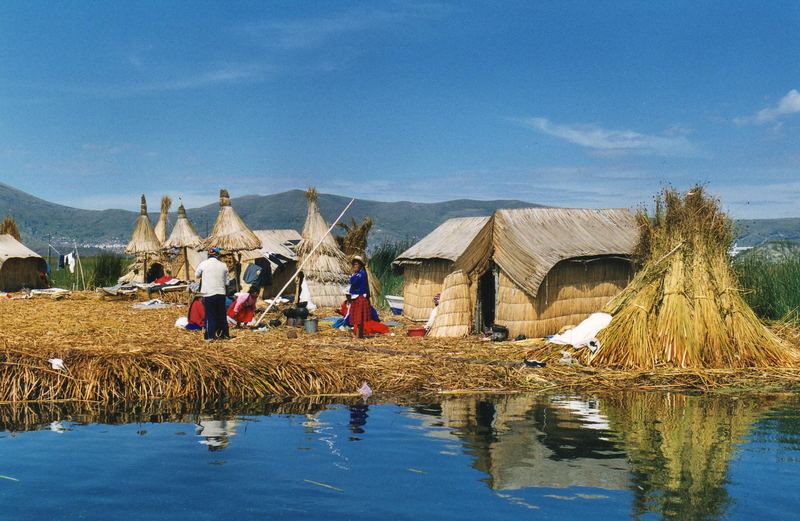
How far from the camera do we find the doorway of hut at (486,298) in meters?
16.6

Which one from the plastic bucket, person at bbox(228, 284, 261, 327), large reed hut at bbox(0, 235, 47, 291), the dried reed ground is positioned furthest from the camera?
large reed hut at bbox(0, 235, 47, 291)

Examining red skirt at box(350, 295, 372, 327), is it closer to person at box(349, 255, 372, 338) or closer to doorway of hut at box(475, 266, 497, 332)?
person at box(349, 255, 372, 338)

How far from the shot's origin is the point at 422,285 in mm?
19641

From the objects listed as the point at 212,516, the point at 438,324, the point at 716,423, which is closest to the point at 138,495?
the point at 212,516

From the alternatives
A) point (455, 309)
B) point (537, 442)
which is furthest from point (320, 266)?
point (537, 442)

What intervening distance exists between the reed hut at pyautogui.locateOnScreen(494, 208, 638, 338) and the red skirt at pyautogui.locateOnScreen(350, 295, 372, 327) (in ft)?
8.78

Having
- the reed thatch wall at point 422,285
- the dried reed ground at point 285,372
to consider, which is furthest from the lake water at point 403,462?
the reed thatch wall at point 422,285

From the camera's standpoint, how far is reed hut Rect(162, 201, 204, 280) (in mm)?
28891

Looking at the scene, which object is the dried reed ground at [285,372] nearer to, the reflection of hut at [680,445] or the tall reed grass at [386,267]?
the reflection of hut at [680,445]

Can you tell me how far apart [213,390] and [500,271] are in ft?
26.2

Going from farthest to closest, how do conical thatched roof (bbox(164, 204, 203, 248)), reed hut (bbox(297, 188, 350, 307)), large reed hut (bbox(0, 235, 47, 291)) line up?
1. large reed hut (bbox(0, 235, 47, 291))
2. conical thatched roof (bbox(164, 204, 203, 248))
3. reed hut (bbox(297, 188, 350, 307))

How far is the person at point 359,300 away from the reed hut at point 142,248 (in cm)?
1587

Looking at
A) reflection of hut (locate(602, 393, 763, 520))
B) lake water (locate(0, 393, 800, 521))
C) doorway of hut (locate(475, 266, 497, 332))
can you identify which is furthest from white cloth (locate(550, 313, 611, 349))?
doorway of hut (locate(475, 266, 497, 332))

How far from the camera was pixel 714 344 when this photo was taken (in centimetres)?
1222
